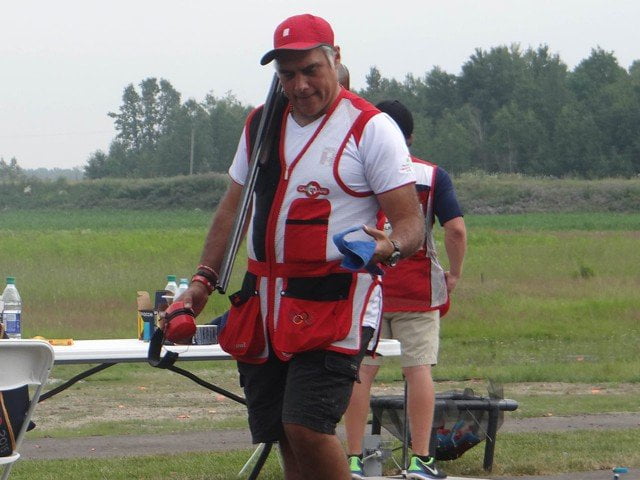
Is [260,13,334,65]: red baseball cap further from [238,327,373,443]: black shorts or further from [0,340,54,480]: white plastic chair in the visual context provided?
[0,340,54,480]: white plastic chair

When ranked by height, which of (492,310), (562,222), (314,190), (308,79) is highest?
(308,79)

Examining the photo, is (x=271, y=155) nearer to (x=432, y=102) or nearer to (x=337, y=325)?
(x=337, y=325)

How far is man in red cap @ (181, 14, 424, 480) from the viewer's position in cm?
414

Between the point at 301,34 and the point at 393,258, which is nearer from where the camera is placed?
the point at 393,258

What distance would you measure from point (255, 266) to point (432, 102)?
356 ft

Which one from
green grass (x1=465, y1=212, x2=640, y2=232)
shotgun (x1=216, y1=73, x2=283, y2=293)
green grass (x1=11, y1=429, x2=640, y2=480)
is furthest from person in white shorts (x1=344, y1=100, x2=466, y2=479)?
green grass (x1=465, y1=212, x2=640, y2=232)

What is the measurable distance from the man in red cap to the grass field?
269 cm

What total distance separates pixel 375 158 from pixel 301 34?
465 mm

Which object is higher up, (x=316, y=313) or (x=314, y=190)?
(x=314, y=190)

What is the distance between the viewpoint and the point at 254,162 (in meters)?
4.34

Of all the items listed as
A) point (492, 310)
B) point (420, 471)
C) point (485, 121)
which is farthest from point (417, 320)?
point (485, 121)

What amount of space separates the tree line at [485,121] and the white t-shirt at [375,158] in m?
87.7

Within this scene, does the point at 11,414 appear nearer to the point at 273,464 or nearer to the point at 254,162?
the point at 254,162

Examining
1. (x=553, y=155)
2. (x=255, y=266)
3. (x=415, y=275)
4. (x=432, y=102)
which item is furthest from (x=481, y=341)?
(x=432, y=102)
